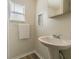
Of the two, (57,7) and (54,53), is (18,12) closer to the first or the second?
(57,7)

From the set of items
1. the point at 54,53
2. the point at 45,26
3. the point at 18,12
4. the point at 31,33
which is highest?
the point at 18,12

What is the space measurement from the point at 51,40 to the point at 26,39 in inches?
17.1

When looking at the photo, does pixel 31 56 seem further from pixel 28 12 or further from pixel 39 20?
pixel 28 12

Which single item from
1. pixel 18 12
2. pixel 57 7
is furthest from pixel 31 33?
pixel 57 7

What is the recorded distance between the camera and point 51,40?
50.2 inches

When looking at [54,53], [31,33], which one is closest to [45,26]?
[31,33]

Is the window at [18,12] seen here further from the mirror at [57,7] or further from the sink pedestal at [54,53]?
the sink pedestal at [54,53]

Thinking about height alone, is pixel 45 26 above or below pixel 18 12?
below

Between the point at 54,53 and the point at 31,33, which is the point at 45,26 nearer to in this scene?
the point at 31,33

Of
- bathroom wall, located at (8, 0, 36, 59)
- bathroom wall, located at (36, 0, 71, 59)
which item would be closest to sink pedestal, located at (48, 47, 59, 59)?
bathroom wall, located at (36, 0, 71, 59)

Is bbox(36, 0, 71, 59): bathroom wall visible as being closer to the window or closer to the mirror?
the mirror

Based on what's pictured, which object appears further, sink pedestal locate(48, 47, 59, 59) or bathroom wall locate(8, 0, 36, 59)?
bathroom wall locate(8, 0, 36, 59)

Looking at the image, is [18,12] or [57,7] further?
[18,12]

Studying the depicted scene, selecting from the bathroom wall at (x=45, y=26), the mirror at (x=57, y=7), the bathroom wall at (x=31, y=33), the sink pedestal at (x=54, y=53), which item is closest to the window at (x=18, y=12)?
the bathroom wall at (x=31, y=33)
